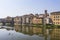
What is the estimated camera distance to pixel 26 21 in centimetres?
7888

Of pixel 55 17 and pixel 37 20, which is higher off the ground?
pixel 55 17

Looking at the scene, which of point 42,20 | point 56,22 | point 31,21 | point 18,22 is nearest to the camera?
point 56,22

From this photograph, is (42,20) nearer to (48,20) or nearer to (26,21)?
(48,20)

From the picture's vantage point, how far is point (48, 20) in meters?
68.6

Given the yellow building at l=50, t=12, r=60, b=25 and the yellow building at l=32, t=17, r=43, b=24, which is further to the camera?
the yellow building at l=32, t=17, r=43, b=24

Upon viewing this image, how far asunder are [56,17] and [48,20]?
3.57 meters

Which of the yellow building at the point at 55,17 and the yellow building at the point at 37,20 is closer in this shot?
the yellow building at the point at 55,17

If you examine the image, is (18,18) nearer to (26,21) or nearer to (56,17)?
(26,21)

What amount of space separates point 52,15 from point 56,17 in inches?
96.3

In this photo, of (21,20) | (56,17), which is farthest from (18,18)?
(56,17)

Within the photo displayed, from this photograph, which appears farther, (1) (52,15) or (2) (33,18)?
(2) (33,18)

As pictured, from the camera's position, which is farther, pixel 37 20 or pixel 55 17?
pixel 37 20

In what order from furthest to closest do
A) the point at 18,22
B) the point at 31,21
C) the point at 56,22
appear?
the point at 18,22
the point at 31,21
the point at 56,22

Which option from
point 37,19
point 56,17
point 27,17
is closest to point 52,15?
point 56,17
